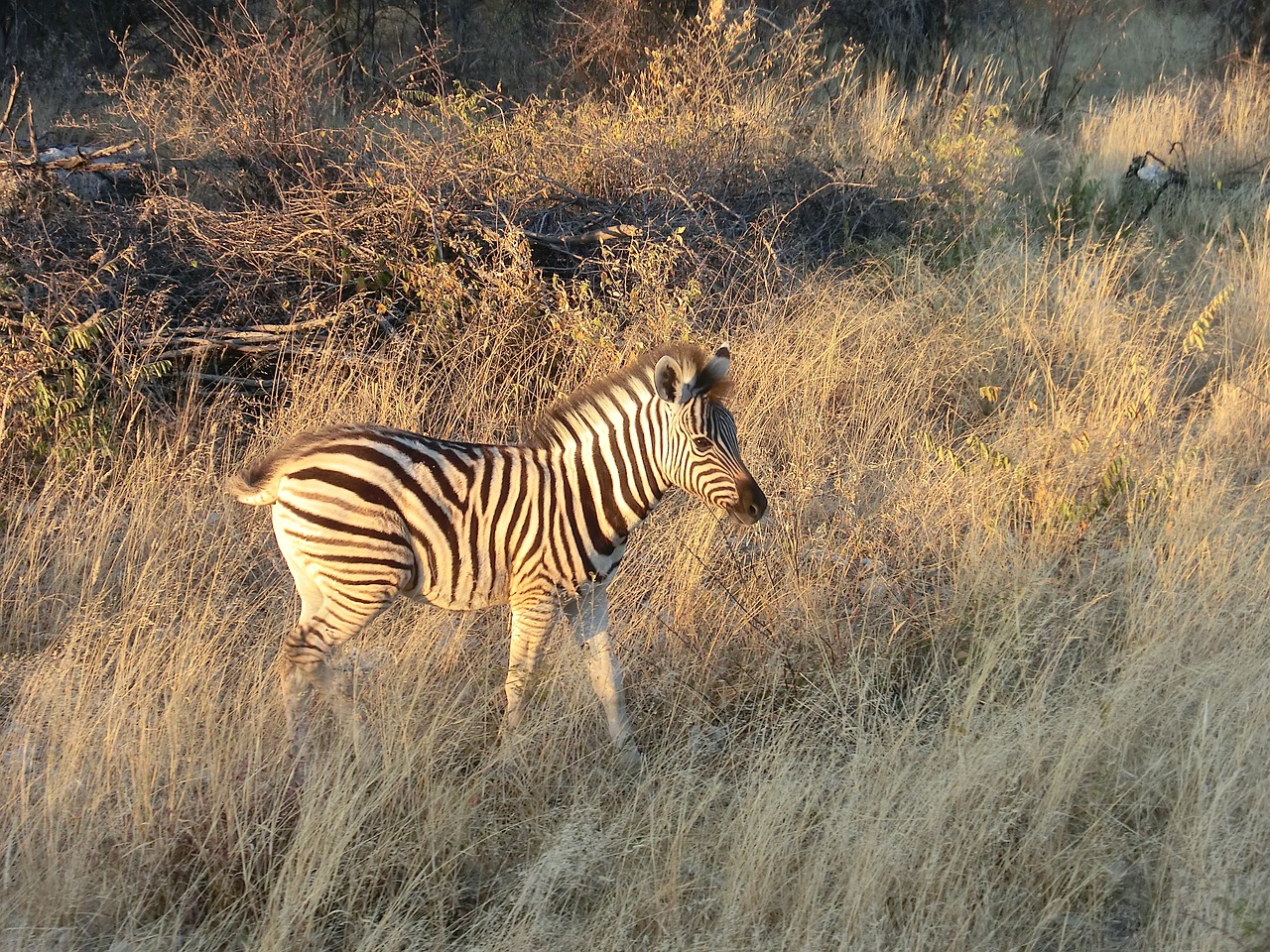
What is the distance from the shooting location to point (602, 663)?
389 centimetres

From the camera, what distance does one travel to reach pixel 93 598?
4539 millimetres

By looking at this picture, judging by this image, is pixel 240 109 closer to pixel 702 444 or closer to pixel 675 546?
pixel 675 546

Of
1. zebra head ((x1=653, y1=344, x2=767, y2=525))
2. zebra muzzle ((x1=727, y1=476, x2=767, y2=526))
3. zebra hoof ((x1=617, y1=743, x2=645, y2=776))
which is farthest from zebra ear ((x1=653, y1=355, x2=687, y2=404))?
Answer: zebra hoof ((x1=617, y1=743, x2=645, y2=776))

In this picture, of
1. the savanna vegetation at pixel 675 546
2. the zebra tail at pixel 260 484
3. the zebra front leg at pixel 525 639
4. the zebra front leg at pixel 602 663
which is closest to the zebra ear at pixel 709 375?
the zebra front leg at pixel 602 663

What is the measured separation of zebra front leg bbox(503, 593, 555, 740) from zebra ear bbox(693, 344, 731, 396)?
921 millimetres

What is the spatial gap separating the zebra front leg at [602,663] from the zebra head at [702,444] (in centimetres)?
54

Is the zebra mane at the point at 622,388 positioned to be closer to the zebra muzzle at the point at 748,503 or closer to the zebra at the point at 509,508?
the zebra at the point at 509,508

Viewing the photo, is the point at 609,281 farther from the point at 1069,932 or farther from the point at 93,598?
the point at 1069,932

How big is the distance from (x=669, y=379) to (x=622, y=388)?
275 mm

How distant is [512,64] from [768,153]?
7.25 meters

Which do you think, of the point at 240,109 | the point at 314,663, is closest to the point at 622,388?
the point at 314,663

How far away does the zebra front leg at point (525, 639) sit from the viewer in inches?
148

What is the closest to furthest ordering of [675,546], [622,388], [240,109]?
1. [622,388]
2. [675,546]
3. [240,109]

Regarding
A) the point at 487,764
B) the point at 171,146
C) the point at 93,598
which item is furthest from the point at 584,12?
the point at 487,764
